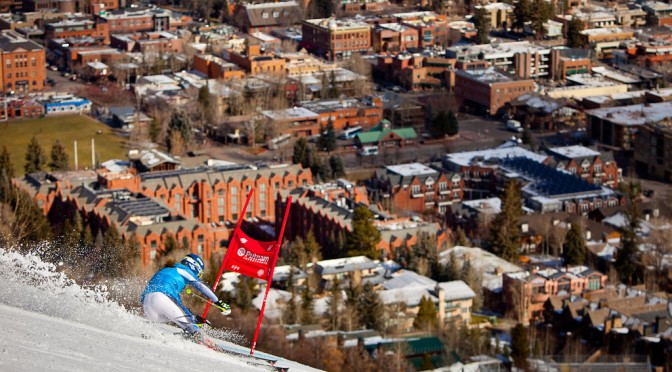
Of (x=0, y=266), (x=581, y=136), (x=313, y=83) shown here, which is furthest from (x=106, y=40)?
(x=0, y=266)

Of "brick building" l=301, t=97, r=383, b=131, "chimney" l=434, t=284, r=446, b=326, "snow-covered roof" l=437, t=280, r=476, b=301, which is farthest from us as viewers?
"brick building" l=301, t=97, r=383, b=131

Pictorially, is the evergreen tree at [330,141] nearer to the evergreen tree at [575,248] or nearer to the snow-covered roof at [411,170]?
the snow-covered roof at [411,170]

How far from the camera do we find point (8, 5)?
42312 millimetres

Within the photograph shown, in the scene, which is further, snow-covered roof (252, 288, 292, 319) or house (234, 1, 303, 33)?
house (234, 1, 303, 33)

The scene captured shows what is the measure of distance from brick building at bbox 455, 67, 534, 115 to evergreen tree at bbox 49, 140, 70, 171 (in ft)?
31.9

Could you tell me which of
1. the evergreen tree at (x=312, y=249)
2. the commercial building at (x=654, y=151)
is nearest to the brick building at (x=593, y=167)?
the commercial building at (x=654, y=151)

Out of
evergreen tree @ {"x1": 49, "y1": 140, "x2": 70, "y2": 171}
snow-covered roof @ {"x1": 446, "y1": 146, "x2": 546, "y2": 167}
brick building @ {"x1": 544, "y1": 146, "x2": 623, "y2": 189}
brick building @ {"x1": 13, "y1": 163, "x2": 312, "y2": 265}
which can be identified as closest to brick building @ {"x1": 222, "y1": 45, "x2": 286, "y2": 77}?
snow-covered roof @ {"x1": 446, "y1": 146, "x2": 546, "y2": 167}

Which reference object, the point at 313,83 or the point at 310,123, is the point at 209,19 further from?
the point at 310,123

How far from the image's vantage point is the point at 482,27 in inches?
1478

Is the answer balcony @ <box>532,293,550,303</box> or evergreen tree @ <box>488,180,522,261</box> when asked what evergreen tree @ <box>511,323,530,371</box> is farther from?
evergreen tree @ <box>488,180,522,261</box>

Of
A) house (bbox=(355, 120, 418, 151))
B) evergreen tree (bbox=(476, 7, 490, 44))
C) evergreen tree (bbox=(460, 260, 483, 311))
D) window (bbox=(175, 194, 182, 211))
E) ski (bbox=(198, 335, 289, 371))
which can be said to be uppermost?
ski (bbox=(198, 335, 289, 371))

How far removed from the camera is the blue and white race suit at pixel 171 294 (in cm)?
628

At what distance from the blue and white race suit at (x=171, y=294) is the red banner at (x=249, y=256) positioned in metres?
0.33

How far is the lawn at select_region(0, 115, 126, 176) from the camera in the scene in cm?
2684
